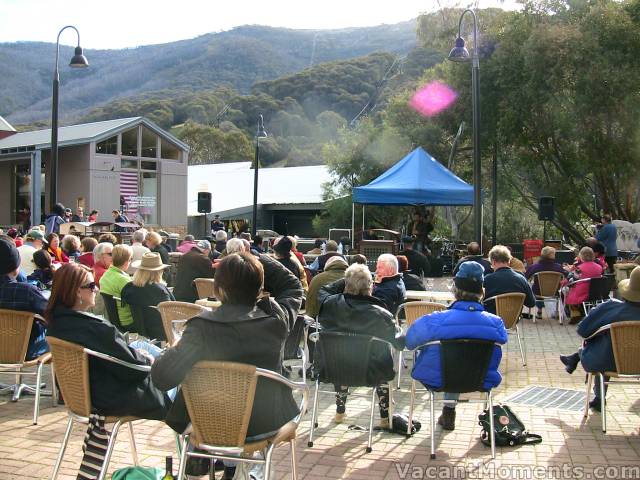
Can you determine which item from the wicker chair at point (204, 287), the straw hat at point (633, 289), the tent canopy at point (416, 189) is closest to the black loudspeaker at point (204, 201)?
the tent canopy at point (416, 189)

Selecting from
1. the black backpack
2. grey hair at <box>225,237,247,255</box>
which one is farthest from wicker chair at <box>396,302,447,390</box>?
grey hair at <box>225,237,247,255</box>

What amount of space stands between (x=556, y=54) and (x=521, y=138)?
103 inches

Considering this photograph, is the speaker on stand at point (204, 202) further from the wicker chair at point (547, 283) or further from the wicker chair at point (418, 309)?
the wicker chair at point (418, 309)

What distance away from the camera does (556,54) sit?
769 inches

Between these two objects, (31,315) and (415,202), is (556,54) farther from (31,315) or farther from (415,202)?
(31,315)

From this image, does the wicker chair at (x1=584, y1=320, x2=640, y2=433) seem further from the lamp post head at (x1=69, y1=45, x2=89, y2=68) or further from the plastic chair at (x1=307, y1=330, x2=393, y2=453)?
the lamp post head at (x1=69, y1=45, x2=89, y2=68)

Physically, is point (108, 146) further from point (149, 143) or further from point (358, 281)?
point (358, 281)

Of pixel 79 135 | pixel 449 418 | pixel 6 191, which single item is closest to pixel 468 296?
pixel 449 418

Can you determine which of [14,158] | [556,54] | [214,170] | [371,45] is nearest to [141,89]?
[371,45]

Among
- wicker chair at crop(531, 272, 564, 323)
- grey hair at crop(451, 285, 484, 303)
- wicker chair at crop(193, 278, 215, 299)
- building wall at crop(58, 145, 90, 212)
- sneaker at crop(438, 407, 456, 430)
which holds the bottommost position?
sneaker at crop(438, 407, 456, 430)

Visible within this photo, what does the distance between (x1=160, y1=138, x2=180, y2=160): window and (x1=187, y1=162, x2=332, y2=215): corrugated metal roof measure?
4.57m

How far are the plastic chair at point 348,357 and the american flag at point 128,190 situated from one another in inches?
843

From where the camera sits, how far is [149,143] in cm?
2650

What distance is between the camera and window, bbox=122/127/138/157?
25797 mm
